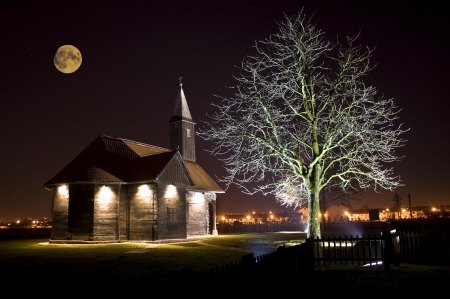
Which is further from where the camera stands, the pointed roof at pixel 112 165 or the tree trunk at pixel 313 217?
the pointed roof at pixel 112 165

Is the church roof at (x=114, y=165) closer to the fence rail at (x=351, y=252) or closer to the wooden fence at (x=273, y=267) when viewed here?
the fence rail at (x=351, y=252)

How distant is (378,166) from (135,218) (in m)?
19.2

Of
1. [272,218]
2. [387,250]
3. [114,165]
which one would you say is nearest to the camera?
[387,250]

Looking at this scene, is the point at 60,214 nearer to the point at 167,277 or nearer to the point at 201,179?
the point at 201,179

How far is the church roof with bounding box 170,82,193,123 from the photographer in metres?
46.5

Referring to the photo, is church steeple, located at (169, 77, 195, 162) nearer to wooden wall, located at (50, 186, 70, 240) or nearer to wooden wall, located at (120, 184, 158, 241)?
wooden wall, located at (120, 184, 158, 241)

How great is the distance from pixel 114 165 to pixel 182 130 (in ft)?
43.7

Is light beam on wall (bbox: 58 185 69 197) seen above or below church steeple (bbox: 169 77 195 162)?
below

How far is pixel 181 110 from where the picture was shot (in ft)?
153

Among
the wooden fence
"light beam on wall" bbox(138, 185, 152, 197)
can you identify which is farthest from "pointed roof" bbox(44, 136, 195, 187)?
the wooden fence

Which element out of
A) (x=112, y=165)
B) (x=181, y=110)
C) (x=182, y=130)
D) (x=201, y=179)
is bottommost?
(x=201, y=179)

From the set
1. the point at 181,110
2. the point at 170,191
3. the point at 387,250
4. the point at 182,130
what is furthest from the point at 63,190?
the point at 387,250

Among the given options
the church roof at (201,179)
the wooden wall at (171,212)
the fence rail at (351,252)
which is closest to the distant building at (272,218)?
the church roof at (201,179)

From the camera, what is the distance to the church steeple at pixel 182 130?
46.2 metres
